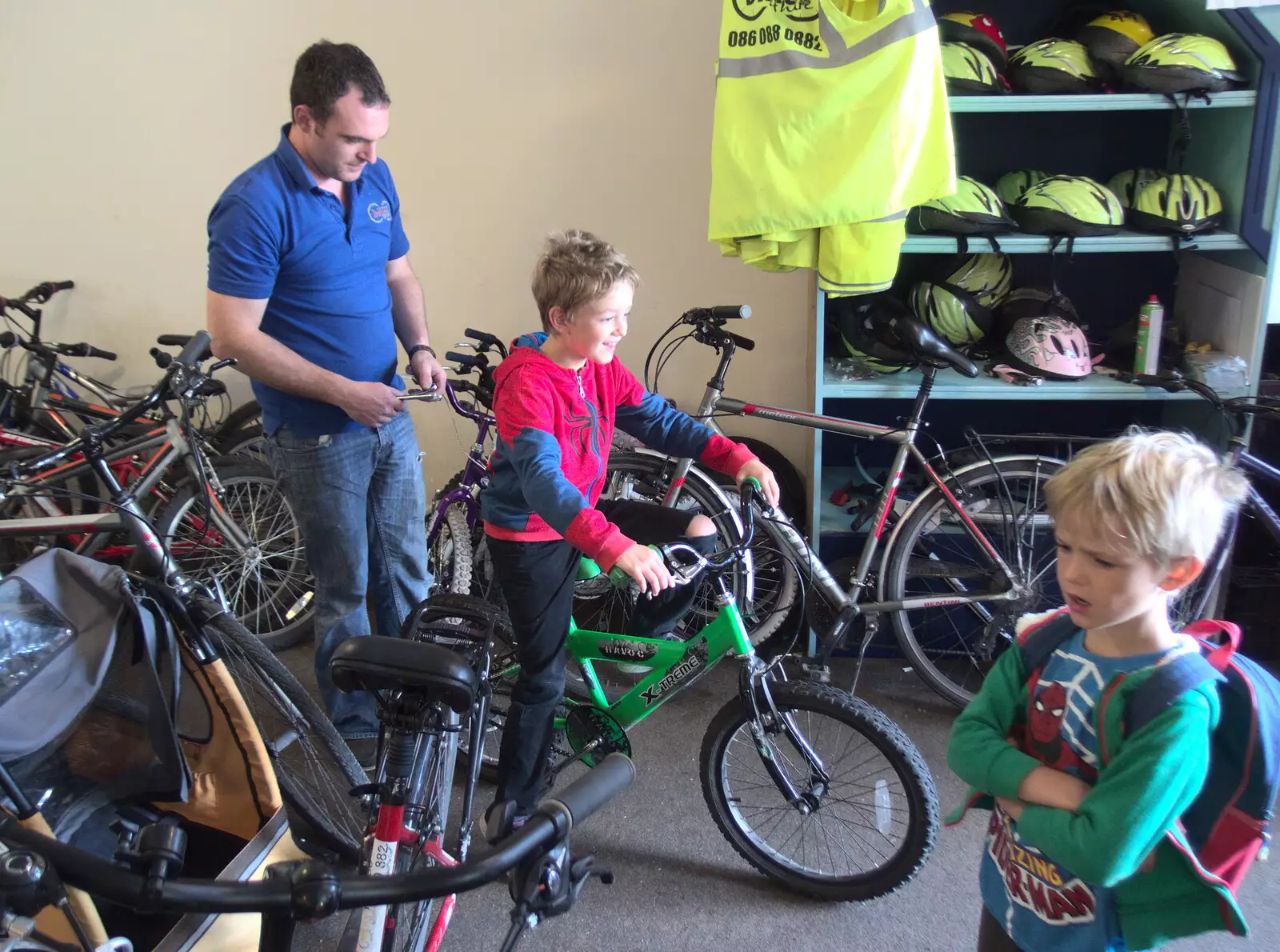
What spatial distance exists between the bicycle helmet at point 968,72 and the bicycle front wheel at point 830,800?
160 cm

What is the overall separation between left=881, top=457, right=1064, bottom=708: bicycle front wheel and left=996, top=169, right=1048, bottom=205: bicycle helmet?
75 centimetres

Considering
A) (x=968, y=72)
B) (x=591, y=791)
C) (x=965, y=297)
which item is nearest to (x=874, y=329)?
(x=965, y=297)

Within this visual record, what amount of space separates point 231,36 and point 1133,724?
336 centimetres

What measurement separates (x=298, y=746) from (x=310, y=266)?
109cm

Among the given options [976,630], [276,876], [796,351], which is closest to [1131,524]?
[276,876]

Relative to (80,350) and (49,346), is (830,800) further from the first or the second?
(49,346)

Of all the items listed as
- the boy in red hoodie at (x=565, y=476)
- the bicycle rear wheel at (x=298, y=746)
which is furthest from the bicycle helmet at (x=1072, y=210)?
the bicycle rear wheel at (x=298, y=746)

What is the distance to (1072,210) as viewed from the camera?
2318mm

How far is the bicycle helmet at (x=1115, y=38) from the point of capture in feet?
7.63

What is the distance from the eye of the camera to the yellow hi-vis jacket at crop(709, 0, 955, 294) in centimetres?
207

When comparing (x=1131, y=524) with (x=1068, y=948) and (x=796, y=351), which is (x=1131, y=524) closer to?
(x=1068, y=948)

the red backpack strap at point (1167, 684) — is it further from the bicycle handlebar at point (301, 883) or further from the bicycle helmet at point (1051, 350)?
the bicycle helmet at point (1051, 350)

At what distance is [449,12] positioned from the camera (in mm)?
2916

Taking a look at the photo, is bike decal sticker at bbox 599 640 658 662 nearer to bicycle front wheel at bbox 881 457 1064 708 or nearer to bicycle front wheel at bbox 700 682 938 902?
bicycle front wheel at bbox 700 682 938 902
